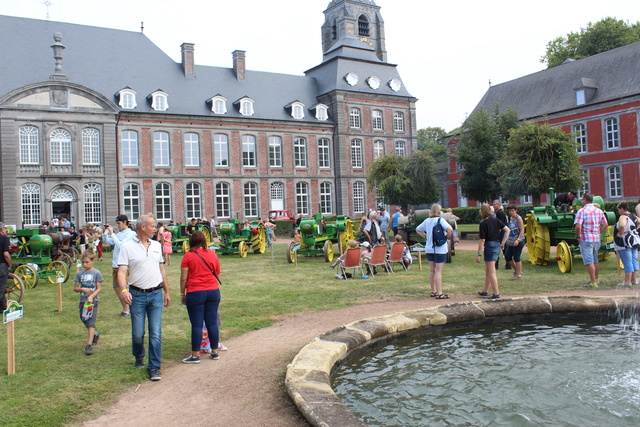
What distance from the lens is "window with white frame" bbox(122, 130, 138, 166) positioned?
111 ft

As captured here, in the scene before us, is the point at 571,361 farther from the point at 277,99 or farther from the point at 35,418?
the point at 277,99

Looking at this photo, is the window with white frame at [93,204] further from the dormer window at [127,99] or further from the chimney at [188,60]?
the chimney at [188,60]

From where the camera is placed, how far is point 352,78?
4141cm

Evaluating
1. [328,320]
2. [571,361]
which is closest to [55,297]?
[328,320]

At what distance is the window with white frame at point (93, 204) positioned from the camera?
3209 cm

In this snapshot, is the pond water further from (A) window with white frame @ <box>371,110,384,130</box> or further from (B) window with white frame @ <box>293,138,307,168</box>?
(A) window with white frame @ <box>371,110,384,130</box>

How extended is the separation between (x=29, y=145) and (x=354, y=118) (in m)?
22.5

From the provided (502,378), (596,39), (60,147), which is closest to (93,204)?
(60,147)

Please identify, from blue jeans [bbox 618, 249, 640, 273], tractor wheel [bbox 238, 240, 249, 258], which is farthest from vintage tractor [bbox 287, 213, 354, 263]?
blue jeans [bbox 618, 249, 640, 273]

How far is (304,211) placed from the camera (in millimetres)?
39906

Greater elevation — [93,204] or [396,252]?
[93,204]

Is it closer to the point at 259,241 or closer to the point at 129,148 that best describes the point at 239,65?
the point at 129,148

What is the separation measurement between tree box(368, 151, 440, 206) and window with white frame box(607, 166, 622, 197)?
41.0ft

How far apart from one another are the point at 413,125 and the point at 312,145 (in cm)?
936
